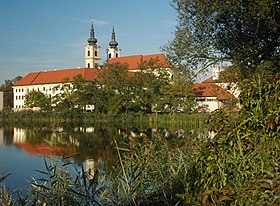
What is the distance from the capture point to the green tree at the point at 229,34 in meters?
7.43

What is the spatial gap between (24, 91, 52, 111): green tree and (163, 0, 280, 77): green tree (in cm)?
4317

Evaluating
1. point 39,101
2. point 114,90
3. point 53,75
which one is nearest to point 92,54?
point 53,75

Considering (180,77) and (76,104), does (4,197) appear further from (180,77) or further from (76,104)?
(76,104)

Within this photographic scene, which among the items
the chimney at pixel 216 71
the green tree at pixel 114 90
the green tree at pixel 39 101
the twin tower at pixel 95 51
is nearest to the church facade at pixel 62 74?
the twin tower at pixel 95 51

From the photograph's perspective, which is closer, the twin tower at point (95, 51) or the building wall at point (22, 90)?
the building wall at point (22, 90)

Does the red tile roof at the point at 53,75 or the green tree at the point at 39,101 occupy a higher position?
the red tile roof at the point at 53,75

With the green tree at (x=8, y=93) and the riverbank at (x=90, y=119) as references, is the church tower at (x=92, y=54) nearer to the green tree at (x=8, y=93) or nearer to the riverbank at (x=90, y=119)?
the green tree at (x=8, y=93)

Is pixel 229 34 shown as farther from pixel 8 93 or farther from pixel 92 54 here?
pixel 92 54

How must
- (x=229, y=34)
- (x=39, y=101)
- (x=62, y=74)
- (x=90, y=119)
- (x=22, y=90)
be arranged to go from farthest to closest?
(x=22, y=90), (x=62, y=74), (x=39, y=101), (x=90, y=119), (x=229, y=34)

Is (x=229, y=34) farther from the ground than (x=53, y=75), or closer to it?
closer to it

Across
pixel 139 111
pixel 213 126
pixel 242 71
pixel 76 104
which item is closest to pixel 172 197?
pixel 213 126

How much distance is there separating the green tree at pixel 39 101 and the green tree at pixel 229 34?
43166 mm

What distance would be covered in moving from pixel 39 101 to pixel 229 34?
4721cm

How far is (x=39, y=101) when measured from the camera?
5334 cm
